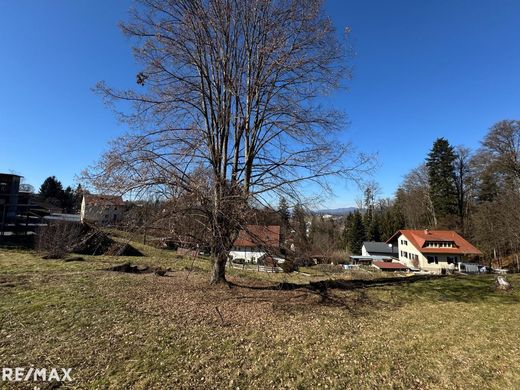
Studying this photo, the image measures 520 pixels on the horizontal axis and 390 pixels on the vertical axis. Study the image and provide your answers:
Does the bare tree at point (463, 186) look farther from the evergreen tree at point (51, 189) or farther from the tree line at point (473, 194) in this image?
the evergreen tree at point (51, 189)

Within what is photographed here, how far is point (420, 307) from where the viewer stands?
26.7 feet

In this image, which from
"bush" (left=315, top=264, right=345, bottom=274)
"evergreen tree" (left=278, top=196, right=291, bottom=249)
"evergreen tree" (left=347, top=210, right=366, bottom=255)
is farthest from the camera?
"evergreen tree" (left=347, top=210, right=366, bottom=255)

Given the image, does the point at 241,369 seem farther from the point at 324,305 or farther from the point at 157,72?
the point at 157,72

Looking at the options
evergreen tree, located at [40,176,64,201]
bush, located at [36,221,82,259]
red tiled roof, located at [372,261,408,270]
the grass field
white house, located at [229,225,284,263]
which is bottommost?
red tiled roof, located at [372,261,408,270]

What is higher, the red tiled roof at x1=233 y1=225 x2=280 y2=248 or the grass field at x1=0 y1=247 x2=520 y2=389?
the red tiled roof at x1=233 y1=225 x2=280 y2=248

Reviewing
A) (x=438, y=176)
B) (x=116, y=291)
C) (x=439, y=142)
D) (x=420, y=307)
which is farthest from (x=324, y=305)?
(x=439, y=142)

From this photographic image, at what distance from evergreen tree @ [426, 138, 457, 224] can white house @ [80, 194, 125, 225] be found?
1891 inches

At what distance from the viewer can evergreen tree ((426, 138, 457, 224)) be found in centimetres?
4378

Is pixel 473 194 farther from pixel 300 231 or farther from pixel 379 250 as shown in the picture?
pixel 300 231

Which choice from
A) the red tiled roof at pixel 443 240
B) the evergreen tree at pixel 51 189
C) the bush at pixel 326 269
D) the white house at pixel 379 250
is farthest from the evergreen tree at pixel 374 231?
the evergreen tree at pixel 51 189

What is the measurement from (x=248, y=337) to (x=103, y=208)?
4752 millimetres

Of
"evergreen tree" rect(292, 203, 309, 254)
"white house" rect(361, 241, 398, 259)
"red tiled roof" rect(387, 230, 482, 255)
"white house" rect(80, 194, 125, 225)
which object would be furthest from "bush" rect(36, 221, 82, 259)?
"white house" rect(361, 241, 398, 259)

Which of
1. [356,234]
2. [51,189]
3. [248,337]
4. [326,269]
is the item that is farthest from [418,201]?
[51,189]

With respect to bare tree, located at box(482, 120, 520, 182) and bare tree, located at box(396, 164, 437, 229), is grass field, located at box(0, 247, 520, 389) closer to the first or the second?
bare tree, located at box(482, 120, 520, 182)
